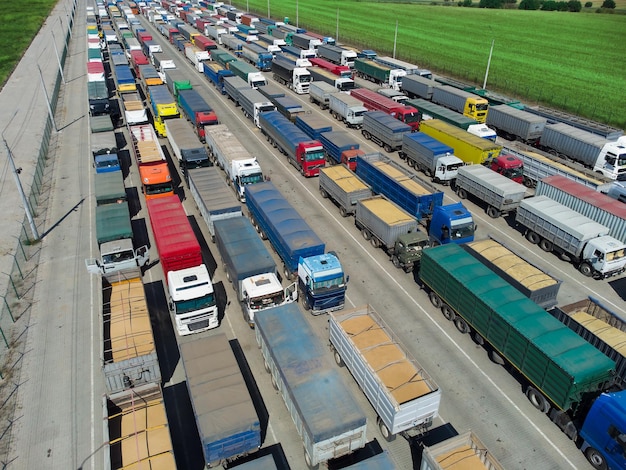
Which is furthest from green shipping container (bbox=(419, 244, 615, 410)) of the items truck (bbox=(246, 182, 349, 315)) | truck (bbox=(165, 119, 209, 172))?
truck (bbox=(165, 119, 209, 172))

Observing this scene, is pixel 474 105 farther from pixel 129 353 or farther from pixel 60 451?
pixel 60 451

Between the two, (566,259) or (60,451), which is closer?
(60,451)

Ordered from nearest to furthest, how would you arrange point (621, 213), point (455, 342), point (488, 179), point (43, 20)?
point (455, 342), point (621, 213), point (488, 179), point (43, 20)

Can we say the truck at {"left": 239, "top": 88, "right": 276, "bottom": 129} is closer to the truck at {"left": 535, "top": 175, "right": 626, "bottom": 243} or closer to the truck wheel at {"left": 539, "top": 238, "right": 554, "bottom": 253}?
the truck at {"left": 535, "top": 175, "right": 626, "bottom": 243}

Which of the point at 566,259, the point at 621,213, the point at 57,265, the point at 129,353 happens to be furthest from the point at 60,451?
the point at 621,213

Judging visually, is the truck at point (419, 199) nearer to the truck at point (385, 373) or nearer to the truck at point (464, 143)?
the truck at point (464, 143)
